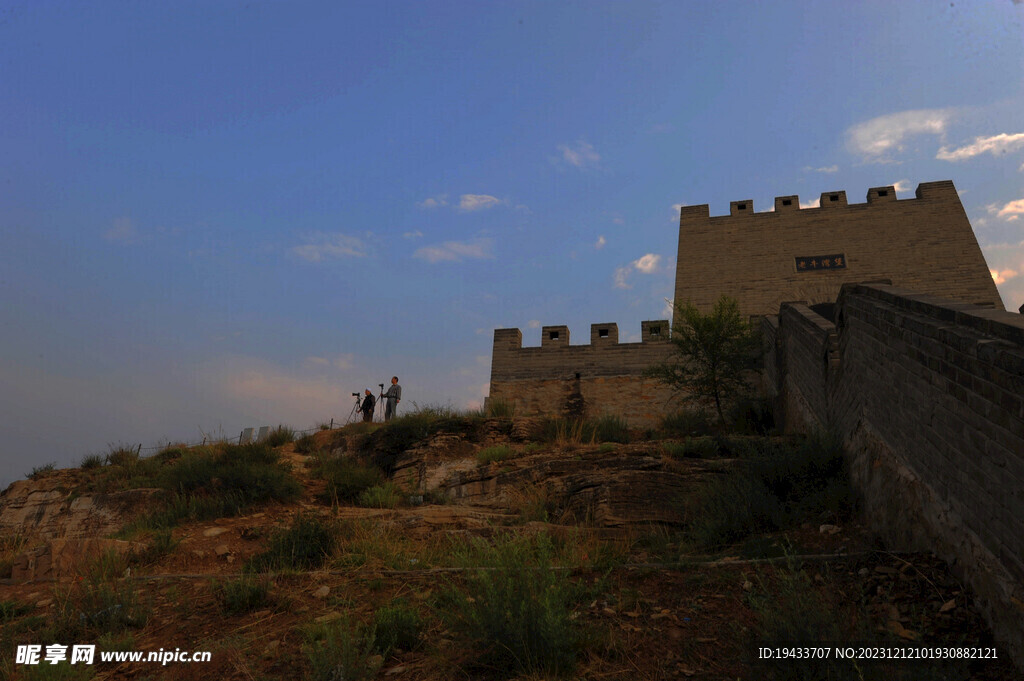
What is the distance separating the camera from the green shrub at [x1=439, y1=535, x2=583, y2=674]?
3643 millimetres

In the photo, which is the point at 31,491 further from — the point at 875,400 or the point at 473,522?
Answer: the point at 875,400

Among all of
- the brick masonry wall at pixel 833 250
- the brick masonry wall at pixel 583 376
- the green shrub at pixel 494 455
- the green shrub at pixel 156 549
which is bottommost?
the green shrub at pixel 156 549

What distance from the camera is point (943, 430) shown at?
4.12m

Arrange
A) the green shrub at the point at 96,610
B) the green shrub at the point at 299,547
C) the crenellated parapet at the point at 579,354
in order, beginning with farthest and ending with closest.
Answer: the crenellated parapet at the point at 579,354 < the green shrub at the point at 299,547 < the green shrub at the point at 96,610

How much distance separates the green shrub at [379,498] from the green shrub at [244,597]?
443 centimetres

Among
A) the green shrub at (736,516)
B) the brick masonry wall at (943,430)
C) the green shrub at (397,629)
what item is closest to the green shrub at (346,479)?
the green shrub at (397,629)

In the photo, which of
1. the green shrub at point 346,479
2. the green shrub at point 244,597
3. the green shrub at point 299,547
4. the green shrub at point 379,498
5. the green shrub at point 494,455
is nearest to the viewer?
the green shrub at point 244,597

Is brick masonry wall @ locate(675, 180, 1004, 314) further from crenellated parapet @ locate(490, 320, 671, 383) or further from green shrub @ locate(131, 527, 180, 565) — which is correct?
green shrub @ locate(131, 527, 180, 565)

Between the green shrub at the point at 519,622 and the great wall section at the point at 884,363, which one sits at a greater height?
the great wall section at the point at 884,363

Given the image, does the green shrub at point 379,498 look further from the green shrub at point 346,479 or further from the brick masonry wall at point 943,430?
the brick masonry wall at point 943,430

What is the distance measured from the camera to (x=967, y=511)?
3.81 meters

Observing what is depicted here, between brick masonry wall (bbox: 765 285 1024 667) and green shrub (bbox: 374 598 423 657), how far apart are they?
136 inches

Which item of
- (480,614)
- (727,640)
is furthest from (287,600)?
(727,640)

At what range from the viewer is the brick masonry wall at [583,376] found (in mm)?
16406
